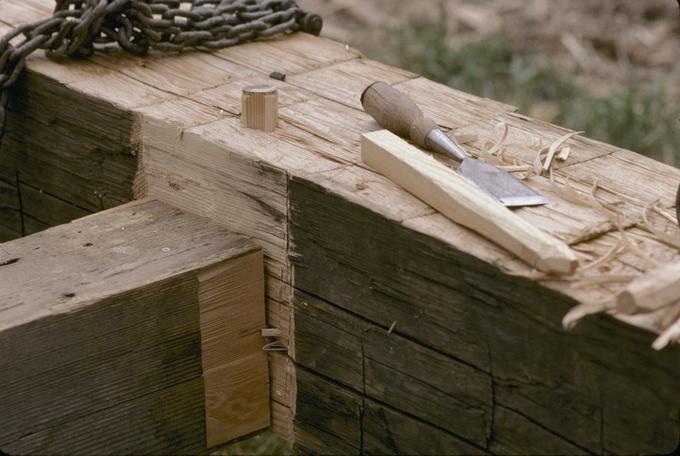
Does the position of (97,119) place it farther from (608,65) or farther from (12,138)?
(608,65)

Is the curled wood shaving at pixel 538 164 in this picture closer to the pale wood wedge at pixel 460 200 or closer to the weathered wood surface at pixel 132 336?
the pale wood wedge at pixel 460 200

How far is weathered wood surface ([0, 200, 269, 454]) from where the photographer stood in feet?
6.47

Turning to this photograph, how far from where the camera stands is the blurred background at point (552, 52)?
4473 millimetres

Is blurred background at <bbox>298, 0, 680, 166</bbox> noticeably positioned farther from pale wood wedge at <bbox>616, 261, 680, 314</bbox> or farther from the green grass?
pale wood wedge at <bbox>616, 261, 680, 314</bbox>

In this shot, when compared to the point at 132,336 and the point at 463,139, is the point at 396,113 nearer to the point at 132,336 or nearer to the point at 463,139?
the point at 463,139

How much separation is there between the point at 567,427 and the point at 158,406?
86 cm

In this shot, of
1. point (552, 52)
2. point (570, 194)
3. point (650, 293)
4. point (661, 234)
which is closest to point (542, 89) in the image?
point (552, 52)

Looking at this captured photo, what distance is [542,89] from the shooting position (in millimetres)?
5062

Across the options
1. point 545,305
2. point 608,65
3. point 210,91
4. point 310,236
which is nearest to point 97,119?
point 210,91

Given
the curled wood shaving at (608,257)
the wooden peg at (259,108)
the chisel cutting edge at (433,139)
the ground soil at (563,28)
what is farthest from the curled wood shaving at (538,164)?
the ground soil at (563,28)

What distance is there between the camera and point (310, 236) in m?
2.07

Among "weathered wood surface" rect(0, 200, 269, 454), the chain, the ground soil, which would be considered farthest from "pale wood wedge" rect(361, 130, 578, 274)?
the ground soil

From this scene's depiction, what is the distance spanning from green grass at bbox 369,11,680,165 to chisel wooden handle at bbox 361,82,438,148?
2.30 metres

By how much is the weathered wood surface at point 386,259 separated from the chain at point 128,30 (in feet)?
0.16
